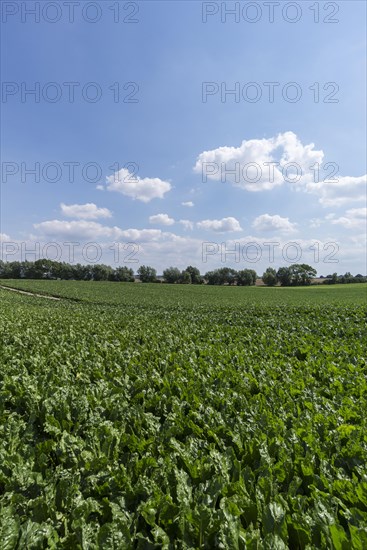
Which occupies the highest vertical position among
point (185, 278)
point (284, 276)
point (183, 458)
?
point (284, 276)

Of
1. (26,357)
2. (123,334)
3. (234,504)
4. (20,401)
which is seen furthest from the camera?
(123,334)

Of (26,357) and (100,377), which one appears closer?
(100,377)

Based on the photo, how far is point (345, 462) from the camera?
332 cm

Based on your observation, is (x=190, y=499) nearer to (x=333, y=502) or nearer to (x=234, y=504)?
(x=234, y=504)

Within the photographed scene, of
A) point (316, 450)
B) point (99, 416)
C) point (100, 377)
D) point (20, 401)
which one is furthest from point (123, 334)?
point (316, 450)

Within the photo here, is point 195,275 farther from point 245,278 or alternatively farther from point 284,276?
point 284,276

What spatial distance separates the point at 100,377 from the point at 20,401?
5.48 ft

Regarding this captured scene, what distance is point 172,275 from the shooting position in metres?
121

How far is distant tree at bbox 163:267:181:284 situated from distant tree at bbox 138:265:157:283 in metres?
5.89

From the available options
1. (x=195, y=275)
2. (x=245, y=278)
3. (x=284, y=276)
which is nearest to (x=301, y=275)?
(x=284, y=276)

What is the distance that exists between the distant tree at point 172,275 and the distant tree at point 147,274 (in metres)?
5.89

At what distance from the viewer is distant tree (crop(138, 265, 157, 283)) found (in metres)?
125

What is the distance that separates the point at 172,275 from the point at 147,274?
449 inches

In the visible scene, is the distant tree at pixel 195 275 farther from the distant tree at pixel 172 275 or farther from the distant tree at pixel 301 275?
the distant tree at pixel 301 275
